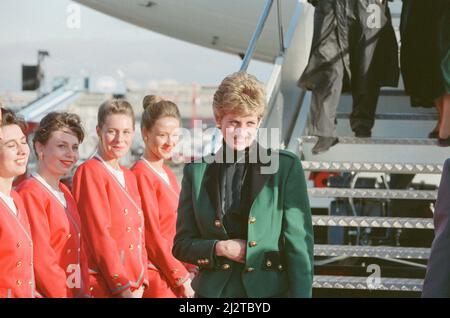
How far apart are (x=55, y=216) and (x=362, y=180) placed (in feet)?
14.2

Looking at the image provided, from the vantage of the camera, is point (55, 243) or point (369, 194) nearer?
point (55, 243)

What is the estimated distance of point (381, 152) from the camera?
15.0 feet

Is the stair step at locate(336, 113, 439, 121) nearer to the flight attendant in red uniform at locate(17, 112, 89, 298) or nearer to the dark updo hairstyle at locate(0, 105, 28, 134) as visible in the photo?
the flight attendant in red uniform at locate(17, 112, 89, 298)

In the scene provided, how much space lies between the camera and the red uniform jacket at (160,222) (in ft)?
10.4

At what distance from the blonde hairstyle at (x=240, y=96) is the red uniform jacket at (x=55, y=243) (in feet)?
2.58

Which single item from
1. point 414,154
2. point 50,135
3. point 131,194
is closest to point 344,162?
point 414,154

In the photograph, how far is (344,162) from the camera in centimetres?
420

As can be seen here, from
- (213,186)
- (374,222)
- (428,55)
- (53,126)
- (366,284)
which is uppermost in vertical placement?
(428,55)

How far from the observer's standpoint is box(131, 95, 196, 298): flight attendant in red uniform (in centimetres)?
317

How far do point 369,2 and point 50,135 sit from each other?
2.16 m

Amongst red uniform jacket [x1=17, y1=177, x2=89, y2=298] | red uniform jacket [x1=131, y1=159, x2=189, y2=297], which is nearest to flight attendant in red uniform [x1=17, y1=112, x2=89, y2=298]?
red uniform jacket [x1=17, y1=177, x2=89, y2=298]

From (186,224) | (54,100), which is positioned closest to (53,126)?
(186,224)

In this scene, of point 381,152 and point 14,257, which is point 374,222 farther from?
point 14,257
